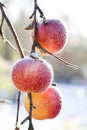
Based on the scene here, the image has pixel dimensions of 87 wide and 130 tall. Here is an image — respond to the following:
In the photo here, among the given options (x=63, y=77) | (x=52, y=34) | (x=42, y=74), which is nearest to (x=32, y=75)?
(x=42, y=74)

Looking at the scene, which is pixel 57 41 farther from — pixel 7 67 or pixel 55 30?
pixel 7 67

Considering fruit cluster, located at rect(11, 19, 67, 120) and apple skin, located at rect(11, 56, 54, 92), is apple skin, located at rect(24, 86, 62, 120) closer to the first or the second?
fruit cluster, located at rect(11, 19, 67, 120)

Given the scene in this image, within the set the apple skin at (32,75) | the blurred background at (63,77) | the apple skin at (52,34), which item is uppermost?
the apple skin at (52,34)

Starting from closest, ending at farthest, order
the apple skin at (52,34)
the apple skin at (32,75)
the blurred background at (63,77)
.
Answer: the apple skin at (32,75), the apple skin at (52,34), the blurred background at (63,77)

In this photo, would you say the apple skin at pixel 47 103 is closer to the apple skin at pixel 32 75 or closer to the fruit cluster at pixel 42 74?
the fruit cluster at pixel 42 74

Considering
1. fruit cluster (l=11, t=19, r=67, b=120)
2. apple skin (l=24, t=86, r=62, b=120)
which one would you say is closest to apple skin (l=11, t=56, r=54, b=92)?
fruit cluster (l=11, t=19, r=67, b=120)

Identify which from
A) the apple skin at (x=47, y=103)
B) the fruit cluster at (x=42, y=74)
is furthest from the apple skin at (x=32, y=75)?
the apple skin at (x=47, y=103)

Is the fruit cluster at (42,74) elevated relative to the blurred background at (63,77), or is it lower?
elevated

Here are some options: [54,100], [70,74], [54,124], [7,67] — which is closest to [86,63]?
[70,74]
